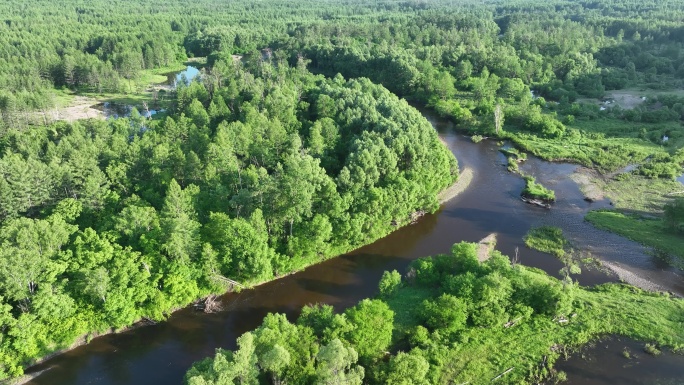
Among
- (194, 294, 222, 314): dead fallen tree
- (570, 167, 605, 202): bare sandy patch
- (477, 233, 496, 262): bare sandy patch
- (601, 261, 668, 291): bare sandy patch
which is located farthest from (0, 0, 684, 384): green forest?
(477, 233, 496, 262): bare sandy patch

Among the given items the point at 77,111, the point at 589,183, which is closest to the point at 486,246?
the point at 589,183

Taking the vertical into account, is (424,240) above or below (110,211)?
below

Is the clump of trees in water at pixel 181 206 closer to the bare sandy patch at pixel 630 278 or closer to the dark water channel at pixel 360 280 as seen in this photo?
the dark water channel at pixel 360 280

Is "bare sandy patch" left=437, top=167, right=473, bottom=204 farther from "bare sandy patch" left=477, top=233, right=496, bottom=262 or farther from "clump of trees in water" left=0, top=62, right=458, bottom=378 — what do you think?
"bare sandy patch" left=477, top=233, right=496, bottom=262

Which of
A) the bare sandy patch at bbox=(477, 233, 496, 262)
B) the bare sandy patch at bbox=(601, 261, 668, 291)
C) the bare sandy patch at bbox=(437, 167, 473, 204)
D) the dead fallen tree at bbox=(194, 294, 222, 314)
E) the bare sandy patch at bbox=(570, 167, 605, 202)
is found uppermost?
the bare sandy patch at bbox=(570, 167, 605, 202)

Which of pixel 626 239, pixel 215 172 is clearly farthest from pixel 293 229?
pixel 626 239

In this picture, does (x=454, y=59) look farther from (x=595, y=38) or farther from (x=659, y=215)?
(x=659, y=215)

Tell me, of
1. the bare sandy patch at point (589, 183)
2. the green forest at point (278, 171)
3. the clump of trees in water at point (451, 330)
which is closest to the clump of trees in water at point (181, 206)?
the green forest at point (278, 171)
